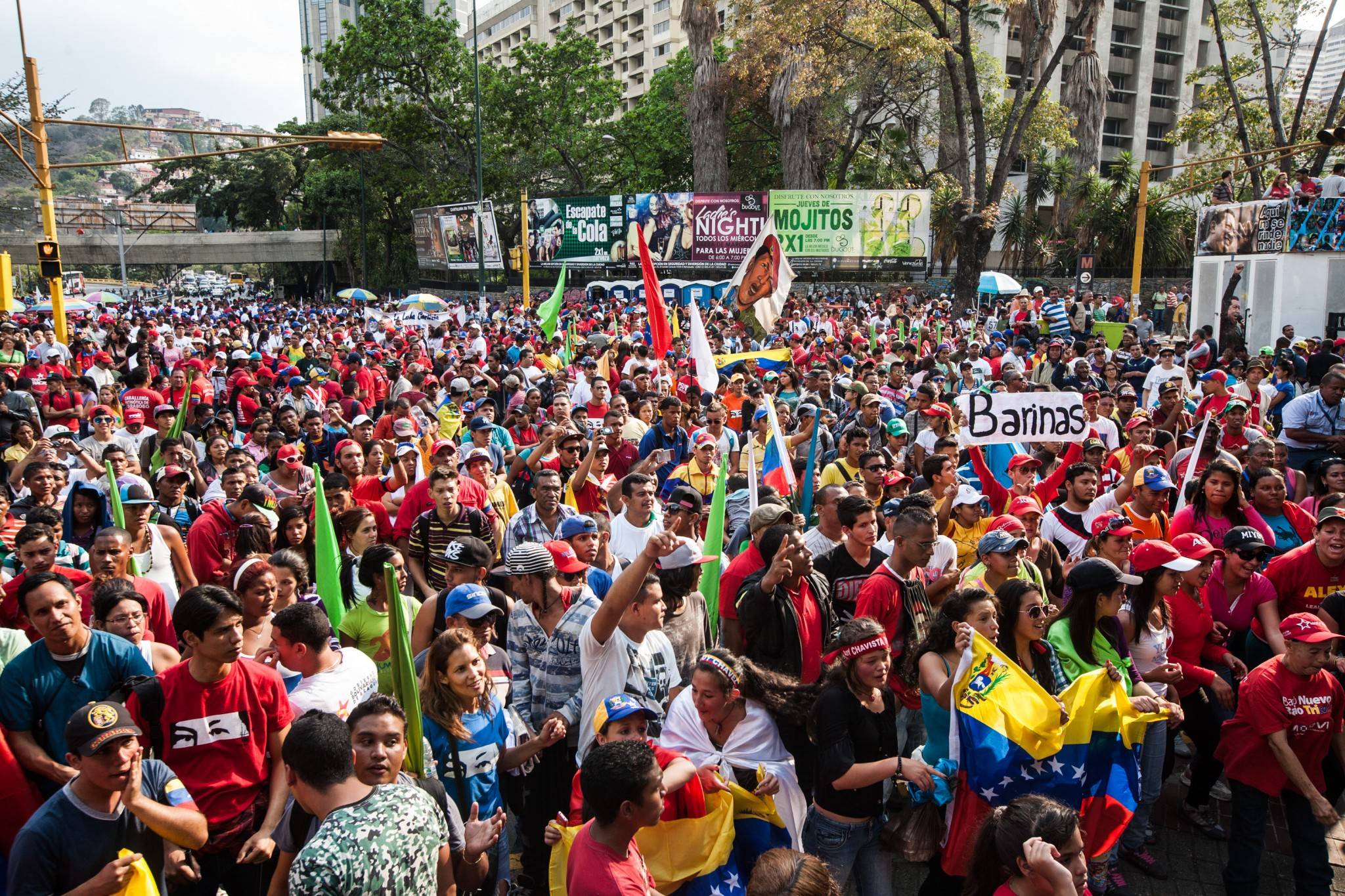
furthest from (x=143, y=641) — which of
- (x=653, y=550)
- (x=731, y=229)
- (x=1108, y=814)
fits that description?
(x=731, y=229)

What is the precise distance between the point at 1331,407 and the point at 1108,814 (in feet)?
20.8

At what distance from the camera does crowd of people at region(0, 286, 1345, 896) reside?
10.3 feet

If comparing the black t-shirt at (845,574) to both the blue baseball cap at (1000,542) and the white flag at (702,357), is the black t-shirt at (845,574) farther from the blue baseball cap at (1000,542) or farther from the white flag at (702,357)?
the white flag at (702,357)

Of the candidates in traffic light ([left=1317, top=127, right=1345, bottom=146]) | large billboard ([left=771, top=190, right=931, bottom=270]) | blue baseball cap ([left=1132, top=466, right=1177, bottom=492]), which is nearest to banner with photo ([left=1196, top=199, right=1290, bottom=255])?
traffic light ([left=1317, top=127, right=1345, bottom=146])

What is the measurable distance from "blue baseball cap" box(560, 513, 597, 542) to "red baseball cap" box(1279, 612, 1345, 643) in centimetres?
312

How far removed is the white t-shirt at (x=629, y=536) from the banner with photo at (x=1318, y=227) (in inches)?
685

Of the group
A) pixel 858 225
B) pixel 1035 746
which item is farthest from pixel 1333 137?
pixel 858 225

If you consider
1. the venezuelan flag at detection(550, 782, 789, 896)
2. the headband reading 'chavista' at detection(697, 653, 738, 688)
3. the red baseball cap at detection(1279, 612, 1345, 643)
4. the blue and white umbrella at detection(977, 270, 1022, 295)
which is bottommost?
the venezuelan flag at detection(550, 782, 789, 896)

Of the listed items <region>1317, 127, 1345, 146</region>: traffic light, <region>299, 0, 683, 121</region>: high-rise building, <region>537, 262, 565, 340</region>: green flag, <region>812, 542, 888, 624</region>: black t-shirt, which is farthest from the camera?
<region>299, 0, 683, 121</region>: high-rise building

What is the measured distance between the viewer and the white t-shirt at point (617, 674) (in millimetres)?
4070

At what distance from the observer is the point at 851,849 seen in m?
3.82

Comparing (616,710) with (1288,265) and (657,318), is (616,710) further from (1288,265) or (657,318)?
(1288,265)

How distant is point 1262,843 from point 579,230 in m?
34.2

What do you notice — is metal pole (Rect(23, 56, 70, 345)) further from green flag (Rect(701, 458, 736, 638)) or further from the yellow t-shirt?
the yellow t-shirt
